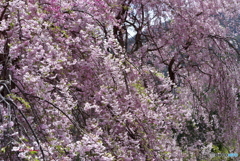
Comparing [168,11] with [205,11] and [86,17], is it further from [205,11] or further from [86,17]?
[86,17]

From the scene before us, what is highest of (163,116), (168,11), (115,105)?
(168,11)

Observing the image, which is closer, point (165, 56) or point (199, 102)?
point (199, 102)

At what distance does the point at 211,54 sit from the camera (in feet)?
21.9

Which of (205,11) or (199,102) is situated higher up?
(205,11)

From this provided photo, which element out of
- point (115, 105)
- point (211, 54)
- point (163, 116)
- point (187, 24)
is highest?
point (187, 24)

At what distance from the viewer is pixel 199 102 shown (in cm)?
755

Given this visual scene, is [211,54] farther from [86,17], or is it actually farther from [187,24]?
[86,17]

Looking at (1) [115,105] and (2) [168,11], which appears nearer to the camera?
(1) [115,105]

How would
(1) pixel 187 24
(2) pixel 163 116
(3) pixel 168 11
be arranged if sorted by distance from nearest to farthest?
(2) pixel 163 116, (1) pixel 187 24, (3) pixel 168 11

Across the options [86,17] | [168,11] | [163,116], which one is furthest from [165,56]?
[86,17]

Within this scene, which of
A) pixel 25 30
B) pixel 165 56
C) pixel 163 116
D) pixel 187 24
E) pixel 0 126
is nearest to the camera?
pixel 0 126

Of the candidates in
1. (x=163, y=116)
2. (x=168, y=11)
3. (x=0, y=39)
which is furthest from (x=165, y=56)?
(x=0, y=39)

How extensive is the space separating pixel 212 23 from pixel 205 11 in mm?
449

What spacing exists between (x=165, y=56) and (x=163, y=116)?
14.1ft
